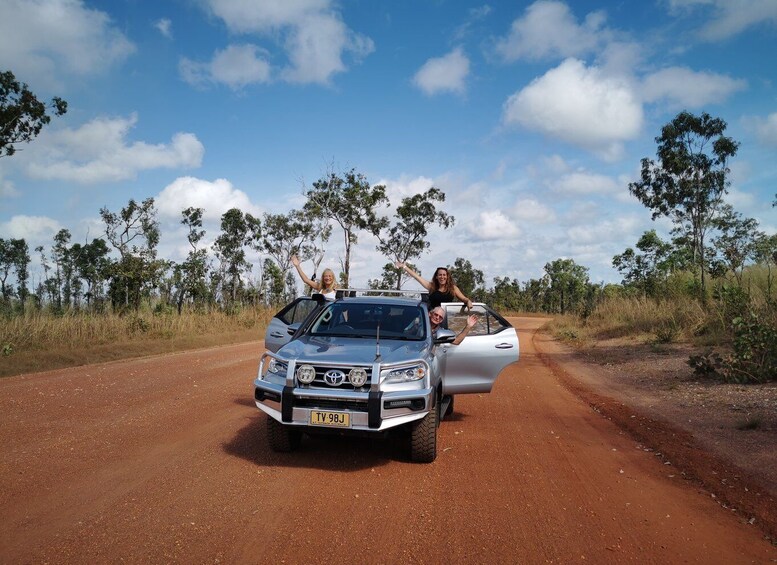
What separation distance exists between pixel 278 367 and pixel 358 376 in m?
0.90

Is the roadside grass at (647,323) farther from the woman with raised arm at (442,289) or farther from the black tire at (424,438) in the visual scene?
the black tire at (424,438)

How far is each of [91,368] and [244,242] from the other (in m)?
29.6

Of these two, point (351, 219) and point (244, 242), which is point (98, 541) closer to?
point (351, 219)

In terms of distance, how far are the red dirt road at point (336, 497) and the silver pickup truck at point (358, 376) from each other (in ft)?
1.37

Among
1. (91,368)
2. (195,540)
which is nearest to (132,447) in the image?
(195,540)

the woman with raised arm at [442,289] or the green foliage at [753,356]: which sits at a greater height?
the woman with raised arm at [442,289]

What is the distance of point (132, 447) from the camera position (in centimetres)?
598

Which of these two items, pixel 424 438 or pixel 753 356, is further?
pixel 753 356

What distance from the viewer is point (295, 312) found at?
9414 millimetres

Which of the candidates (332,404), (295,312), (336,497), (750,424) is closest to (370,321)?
(332,404)

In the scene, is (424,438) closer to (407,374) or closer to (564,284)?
(407,374)

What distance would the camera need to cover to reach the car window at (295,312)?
905 cm

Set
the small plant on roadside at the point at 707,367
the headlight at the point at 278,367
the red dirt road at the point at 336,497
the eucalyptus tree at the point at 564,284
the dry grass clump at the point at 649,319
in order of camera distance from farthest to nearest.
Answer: the eucalyptus tree at the point at 564,284, the dry grass clump at the point at 649,319, the small plant on roadside at the point at 707,367, the headlight at the point at 278,367, the red dirt road at the point at 336,497

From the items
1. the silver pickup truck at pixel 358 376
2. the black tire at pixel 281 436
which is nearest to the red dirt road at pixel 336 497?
the black tire at pixel 281 436
